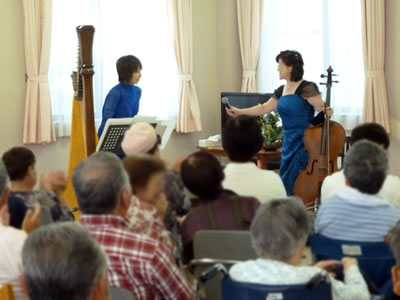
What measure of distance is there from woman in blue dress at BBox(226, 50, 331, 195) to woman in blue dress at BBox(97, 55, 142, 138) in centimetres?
114

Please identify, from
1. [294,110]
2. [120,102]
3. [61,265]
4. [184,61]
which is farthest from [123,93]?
[61,265]

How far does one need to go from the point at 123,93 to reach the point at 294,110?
4.30ft

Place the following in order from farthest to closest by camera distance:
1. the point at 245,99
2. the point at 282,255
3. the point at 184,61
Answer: the point at 184,61 → the point at 245,99 → the point at 282,255

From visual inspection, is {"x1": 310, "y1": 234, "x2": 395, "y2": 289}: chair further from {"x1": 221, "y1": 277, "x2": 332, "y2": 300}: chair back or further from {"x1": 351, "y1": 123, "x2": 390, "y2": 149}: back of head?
{"x1": 351, "y1": 123, "x2": 390, "y2": 149}: back of head

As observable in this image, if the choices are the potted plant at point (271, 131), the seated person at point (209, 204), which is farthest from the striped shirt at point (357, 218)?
the potted plant at point (271, 131)

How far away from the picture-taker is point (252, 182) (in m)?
3.09

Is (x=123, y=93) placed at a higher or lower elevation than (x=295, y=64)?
lower

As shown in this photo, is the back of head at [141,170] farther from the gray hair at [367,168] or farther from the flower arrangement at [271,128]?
the flower arrangement at [271,128]

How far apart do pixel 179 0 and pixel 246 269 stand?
4933 mm

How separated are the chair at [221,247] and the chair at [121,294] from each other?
346 mm

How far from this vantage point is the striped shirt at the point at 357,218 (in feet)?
8.19

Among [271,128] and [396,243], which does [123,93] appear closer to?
[271,128]

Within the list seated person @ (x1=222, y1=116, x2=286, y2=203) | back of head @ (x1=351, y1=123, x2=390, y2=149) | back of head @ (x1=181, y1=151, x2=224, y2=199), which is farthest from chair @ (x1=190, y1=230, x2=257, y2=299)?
back of head @ (x1=351, y1=123, x2=390, y2=149)

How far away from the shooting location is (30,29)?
5598 millimetres
